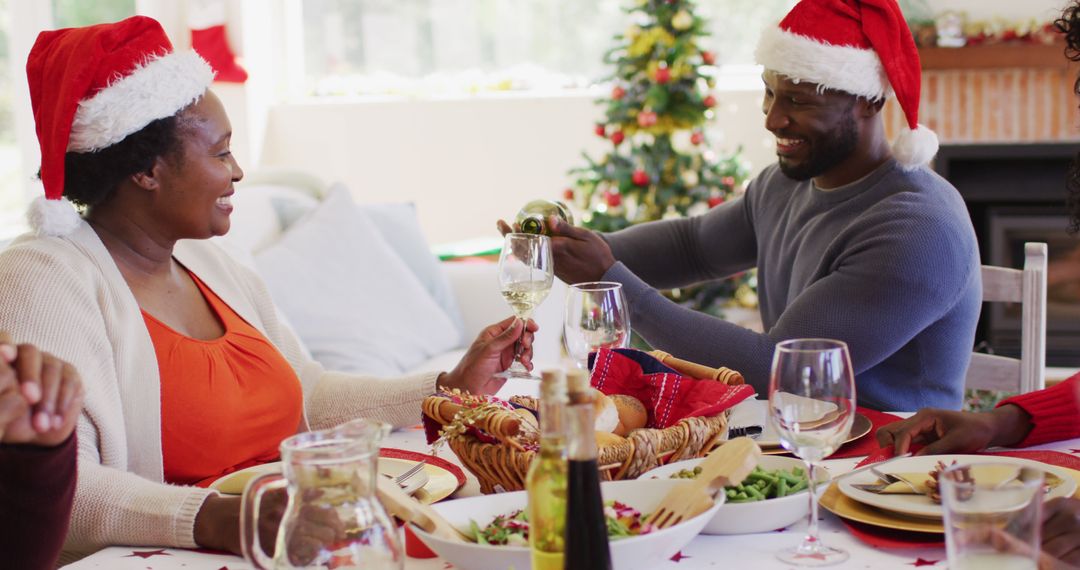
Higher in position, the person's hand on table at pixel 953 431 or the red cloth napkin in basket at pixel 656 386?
the red cloth napkin in basket at pixel 656 386

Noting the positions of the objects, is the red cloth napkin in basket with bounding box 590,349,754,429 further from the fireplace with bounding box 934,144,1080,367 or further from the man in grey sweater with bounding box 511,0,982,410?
the fireplace with bounding box 934,144,1080,367

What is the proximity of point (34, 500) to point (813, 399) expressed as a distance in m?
0.79

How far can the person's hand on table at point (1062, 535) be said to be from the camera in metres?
1.00

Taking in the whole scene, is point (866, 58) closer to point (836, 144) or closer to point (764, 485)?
point (836, 144)

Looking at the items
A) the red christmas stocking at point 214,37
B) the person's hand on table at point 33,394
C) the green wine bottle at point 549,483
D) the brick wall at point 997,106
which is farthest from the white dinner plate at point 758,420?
the red christmas stocking at point 214,37

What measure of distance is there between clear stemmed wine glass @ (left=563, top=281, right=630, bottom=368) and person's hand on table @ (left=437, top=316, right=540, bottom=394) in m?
0.19

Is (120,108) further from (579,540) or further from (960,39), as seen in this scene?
(960,39)

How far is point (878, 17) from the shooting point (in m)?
2.04

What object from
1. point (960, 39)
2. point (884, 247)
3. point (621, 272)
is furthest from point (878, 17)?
point (960, 39)

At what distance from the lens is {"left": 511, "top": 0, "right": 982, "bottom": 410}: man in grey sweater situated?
189cm

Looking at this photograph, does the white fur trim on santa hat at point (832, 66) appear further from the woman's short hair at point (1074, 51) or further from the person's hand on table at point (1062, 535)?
the person's hand on table at point (1062, 535)

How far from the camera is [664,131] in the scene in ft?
16.3

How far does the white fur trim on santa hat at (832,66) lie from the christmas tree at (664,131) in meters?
2.77

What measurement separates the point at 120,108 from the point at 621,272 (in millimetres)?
900
